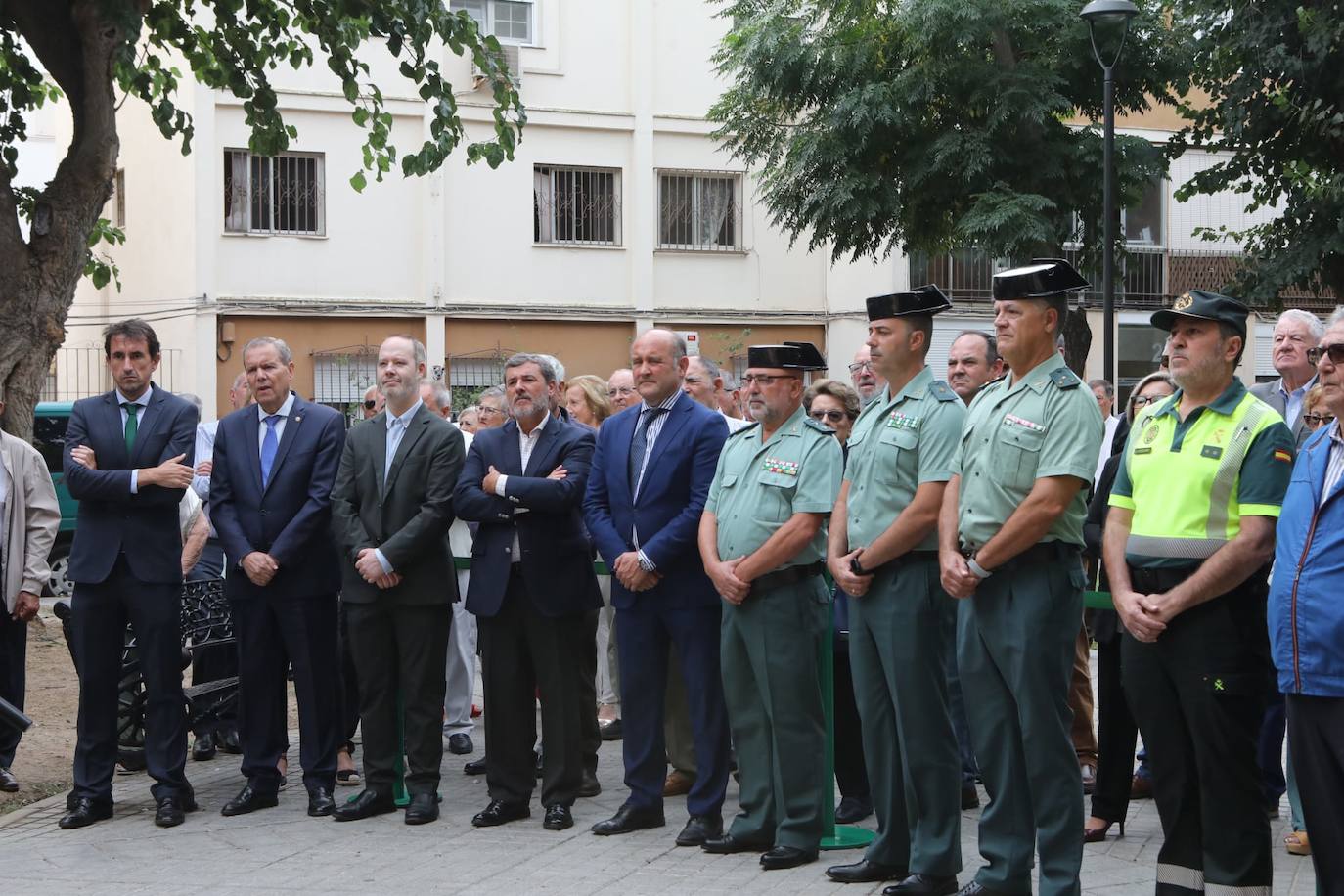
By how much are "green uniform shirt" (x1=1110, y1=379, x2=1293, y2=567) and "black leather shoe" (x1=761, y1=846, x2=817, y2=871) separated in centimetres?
194

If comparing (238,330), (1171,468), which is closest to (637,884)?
(1171,468)

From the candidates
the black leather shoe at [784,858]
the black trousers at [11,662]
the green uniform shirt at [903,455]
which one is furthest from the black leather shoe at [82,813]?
the green uniform shirt at [903,455]

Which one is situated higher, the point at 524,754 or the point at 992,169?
the point at 992,169

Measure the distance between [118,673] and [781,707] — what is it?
11.2ft

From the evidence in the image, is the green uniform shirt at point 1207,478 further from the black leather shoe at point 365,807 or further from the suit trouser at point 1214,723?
the black leather shoe at point 365,807

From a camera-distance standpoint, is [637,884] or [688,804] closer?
[637,884]

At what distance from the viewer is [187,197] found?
80.5 feet

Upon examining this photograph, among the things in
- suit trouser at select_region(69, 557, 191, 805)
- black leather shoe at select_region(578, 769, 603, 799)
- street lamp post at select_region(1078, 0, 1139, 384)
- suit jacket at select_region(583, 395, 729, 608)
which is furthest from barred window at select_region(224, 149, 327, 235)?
suit jacket at select_region(583, 395, 729, 608)

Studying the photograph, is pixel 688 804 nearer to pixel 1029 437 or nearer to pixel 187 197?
pixel 1029 437

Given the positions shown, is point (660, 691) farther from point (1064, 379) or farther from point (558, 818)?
point (1064, 379)

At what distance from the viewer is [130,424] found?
8.01 meters

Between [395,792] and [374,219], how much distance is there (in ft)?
61.0

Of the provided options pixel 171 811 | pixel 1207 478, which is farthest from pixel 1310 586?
pixel 171 811

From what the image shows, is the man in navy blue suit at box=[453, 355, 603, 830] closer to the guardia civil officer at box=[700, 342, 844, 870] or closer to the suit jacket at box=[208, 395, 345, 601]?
the suit jacket at box=[208, 395, 345, 601]
